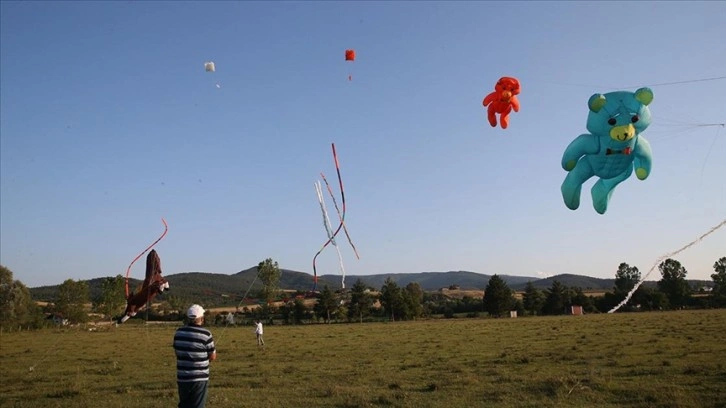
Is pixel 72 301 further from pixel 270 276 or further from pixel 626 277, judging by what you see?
pixel 626 277

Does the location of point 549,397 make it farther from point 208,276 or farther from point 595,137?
point 208,276

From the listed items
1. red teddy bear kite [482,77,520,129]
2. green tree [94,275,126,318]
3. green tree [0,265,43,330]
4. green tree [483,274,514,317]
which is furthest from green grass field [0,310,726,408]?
green tree [483,274,514,317]

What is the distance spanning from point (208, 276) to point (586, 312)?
123 m

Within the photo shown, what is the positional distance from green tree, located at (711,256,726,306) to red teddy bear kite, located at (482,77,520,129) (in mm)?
73511

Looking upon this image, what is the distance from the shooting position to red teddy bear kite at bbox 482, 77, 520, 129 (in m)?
12.2

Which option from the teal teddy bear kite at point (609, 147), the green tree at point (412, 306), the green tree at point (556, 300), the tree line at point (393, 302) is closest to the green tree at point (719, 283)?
the tree line at point (393, 302)

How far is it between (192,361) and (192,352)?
0.38 feet

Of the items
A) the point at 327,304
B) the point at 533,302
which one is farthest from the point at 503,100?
the point at 533,302

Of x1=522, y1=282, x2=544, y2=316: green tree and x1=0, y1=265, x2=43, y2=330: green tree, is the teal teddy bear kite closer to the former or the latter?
x1=0, y1=265, x2=43, y2=330: green tree

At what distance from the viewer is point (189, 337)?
6.93 meters

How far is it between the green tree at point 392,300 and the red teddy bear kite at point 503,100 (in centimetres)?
6725

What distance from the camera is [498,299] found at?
261 ft

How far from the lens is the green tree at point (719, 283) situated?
70.7 metres

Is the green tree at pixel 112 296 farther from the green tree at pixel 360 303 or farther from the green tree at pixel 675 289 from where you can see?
the green tree at pixel 675 289
